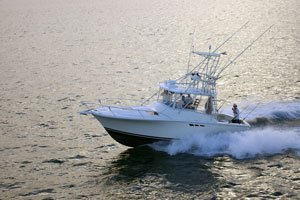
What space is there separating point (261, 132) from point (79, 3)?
10364 centimetres

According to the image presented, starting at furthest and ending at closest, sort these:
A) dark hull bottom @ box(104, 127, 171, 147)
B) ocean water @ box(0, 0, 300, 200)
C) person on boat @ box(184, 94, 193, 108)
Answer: person on boat @ box(184, 94, 193, 108), dark hull bottom @ box(104, 127, 171, 147), ocean water @ box(0, 0, 300, 200)

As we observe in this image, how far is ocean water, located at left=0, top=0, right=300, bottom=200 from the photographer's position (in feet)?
58.3

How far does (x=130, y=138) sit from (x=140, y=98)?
36.0 feet

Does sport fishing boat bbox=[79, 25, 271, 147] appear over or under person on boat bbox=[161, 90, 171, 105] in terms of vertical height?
under

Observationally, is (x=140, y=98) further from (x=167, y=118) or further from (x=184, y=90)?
(x=167, y=118)

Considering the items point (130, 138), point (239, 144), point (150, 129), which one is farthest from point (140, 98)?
point (239, 144)

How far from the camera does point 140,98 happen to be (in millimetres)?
31359

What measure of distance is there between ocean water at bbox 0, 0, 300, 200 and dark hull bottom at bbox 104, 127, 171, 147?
481 millimetres

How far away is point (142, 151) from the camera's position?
21.1 meters

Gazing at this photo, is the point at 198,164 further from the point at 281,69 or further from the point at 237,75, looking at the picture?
the point at 281,69

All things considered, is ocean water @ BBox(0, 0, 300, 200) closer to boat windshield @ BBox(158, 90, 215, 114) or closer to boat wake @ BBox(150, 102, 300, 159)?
boat wake @ BBox(150, 102, 300, 159)

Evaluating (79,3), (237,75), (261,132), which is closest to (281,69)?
(237,75)

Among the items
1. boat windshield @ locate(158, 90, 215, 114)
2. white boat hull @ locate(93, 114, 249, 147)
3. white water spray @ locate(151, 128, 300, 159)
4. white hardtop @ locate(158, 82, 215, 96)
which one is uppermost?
white hardtop @ locate(158, 82, 215, 96)

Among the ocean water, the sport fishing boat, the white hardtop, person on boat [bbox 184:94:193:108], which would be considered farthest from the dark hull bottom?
the white hardtop
